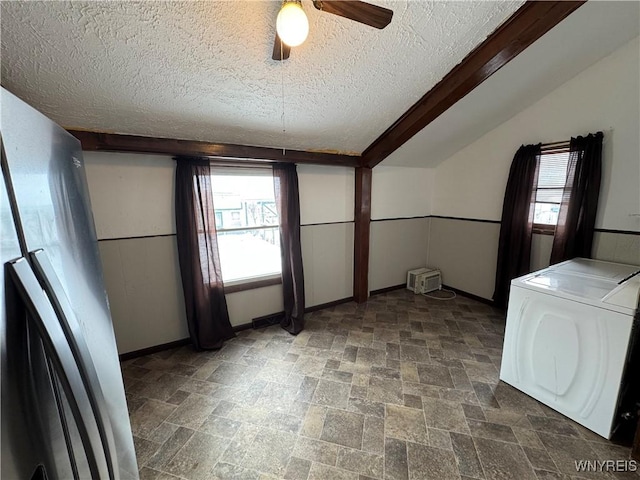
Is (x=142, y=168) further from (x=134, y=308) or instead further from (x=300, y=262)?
(x=300, y=262)

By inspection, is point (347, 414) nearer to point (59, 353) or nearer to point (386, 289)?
point (59, 353)

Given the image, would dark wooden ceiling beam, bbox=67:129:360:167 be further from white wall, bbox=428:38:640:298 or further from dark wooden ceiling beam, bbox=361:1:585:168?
white wall, bbox=428:38:640:298

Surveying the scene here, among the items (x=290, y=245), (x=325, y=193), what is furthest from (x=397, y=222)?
(x=290, y=245)

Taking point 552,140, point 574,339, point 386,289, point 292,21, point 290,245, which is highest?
point 292,21

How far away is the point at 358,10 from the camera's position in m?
1.07

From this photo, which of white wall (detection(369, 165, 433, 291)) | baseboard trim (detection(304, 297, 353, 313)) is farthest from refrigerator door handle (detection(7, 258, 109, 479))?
white wall (detection(369, 165, 433, 291))

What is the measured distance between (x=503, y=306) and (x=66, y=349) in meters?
4.04

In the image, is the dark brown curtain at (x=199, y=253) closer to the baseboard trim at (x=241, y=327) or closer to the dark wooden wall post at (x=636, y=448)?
the baseboard trim at (x=241, y=327)

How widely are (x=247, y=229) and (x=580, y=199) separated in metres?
3.41

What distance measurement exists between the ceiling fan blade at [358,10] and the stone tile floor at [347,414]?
7.58 ft

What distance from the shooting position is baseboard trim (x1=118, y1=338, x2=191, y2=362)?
242cm

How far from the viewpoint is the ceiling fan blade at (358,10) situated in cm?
102

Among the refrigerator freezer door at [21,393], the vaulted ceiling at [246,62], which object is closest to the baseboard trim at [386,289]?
the vaulted ceiling at [246,62]

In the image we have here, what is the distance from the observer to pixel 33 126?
540 mm
